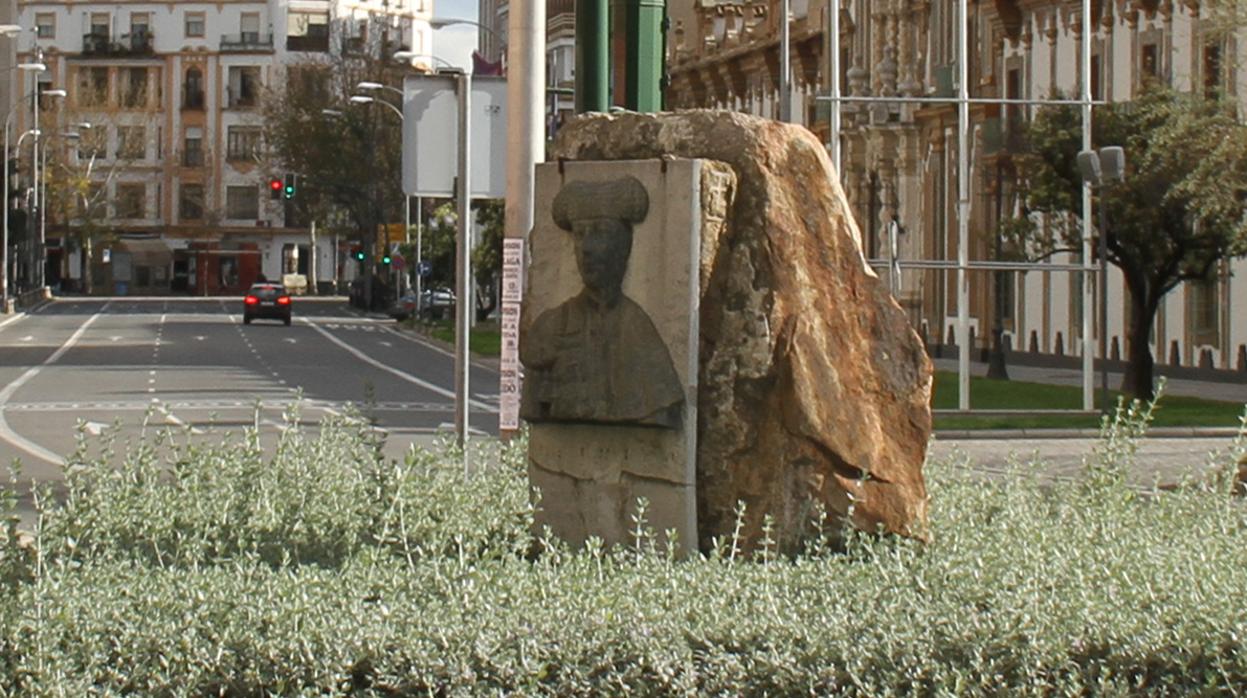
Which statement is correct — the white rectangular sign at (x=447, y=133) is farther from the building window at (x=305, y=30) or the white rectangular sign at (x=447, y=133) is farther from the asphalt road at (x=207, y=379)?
the building window at (x=305, y=30)

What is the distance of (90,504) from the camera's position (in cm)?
936

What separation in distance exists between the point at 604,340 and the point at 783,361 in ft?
2.26

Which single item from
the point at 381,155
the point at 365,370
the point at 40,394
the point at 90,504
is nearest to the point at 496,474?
the point at 90,504

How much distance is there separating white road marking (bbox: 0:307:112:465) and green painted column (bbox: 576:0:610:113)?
20.8 feet

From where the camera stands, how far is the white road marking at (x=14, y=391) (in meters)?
22.4

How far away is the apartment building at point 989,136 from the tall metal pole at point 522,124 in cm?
2688

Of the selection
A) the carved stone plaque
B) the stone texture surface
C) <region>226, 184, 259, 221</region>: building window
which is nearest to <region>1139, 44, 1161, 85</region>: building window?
the stone texture surface

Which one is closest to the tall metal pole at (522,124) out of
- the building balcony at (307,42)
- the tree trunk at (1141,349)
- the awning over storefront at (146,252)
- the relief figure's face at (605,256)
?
the relief figure's face at (605,256)

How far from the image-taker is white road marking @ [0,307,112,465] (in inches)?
882

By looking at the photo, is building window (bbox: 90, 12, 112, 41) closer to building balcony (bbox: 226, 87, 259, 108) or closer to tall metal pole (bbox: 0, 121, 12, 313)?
building balcony (bbox: 226, 87, 259, 108)

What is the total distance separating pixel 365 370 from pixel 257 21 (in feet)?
301

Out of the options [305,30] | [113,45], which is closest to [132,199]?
[113,45]

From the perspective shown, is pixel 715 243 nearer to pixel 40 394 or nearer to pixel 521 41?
pixel 521 41

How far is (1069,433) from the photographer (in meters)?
28.4
